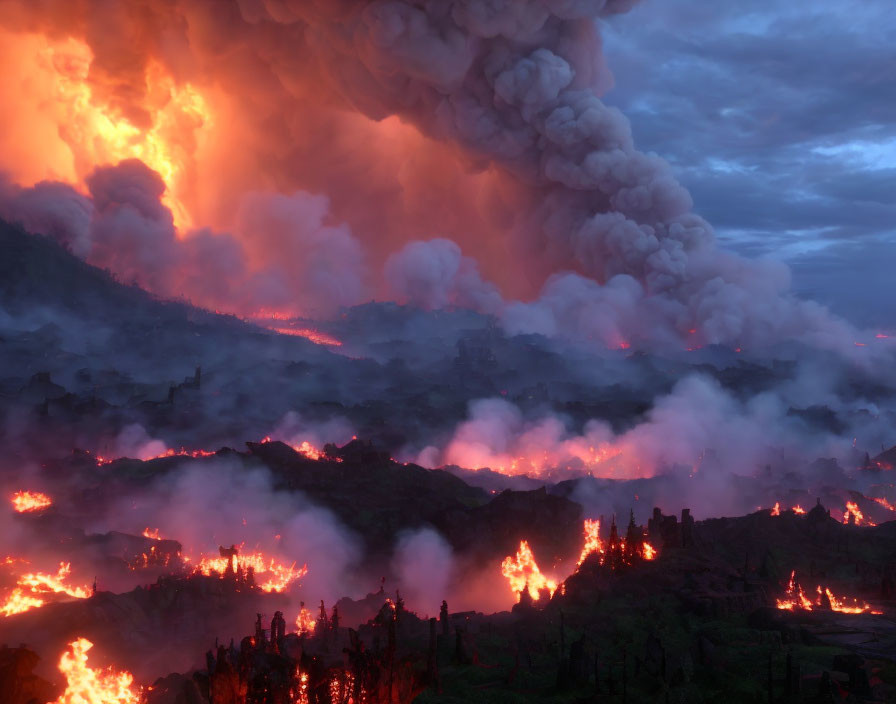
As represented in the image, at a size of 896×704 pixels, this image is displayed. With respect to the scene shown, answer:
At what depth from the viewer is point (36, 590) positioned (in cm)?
6538

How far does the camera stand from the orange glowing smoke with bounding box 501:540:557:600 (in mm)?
82312

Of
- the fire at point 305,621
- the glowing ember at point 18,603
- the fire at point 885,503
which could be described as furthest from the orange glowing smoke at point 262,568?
the fire at point 885,503

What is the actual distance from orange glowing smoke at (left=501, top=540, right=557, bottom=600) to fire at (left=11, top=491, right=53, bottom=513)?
53.2m

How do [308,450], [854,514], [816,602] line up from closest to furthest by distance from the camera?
[816,602] < [854,514] < [308,450]

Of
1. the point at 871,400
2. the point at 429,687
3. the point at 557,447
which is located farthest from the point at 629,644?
the point at 871,400

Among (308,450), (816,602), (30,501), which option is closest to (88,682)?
(30,501)

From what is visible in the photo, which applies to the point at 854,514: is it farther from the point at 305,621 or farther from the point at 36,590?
the point at 36,590

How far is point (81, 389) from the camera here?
154 m

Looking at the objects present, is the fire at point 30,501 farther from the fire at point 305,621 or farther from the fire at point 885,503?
the fire at point 885,503

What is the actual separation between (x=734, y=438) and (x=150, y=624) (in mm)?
105345

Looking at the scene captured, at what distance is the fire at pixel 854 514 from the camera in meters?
99.6

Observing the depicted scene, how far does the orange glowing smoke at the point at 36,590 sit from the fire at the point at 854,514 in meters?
89.3

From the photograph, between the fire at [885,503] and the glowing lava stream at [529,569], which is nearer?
the glowing lava stream at [529,569]

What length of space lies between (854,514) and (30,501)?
102838 mm
